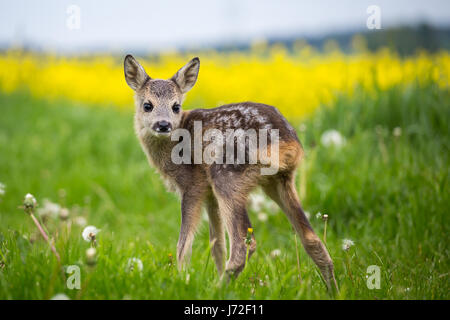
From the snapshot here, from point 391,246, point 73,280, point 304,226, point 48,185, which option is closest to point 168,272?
point 73,280

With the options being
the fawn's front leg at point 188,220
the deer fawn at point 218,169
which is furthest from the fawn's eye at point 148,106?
the fawn's front leg at point 188,220

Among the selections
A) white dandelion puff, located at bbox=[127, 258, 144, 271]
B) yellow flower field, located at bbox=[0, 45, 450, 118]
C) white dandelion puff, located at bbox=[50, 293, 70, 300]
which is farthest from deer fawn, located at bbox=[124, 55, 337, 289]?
yellow flower field, located at bbox=[0, 45, 450, 118]

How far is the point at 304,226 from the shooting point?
344cm

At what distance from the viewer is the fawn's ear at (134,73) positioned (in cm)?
393

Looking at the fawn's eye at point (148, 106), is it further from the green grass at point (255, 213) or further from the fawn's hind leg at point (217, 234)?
the green grass at point (255, 213)

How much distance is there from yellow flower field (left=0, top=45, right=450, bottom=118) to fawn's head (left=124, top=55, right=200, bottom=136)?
171 inches

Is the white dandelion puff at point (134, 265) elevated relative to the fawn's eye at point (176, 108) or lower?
lower

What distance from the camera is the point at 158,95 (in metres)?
4.02

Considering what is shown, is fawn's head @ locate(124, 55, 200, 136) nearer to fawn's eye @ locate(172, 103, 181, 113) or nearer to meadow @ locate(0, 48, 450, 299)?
fawn's eye @ locate(172, 103, 181, 113)

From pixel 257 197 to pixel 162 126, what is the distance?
7.01ft

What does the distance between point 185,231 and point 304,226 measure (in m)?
0.96

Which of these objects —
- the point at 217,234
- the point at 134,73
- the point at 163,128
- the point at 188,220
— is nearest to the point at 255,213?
the point at 217,234

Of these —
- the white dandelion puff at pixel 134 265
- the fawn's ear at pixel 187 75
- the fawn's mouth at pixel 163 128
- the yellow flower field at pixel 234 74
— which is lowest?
the white dandelion puff at pixel 134 265

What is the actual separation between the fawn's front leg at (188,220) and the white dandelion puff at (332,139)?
3.16 metres
